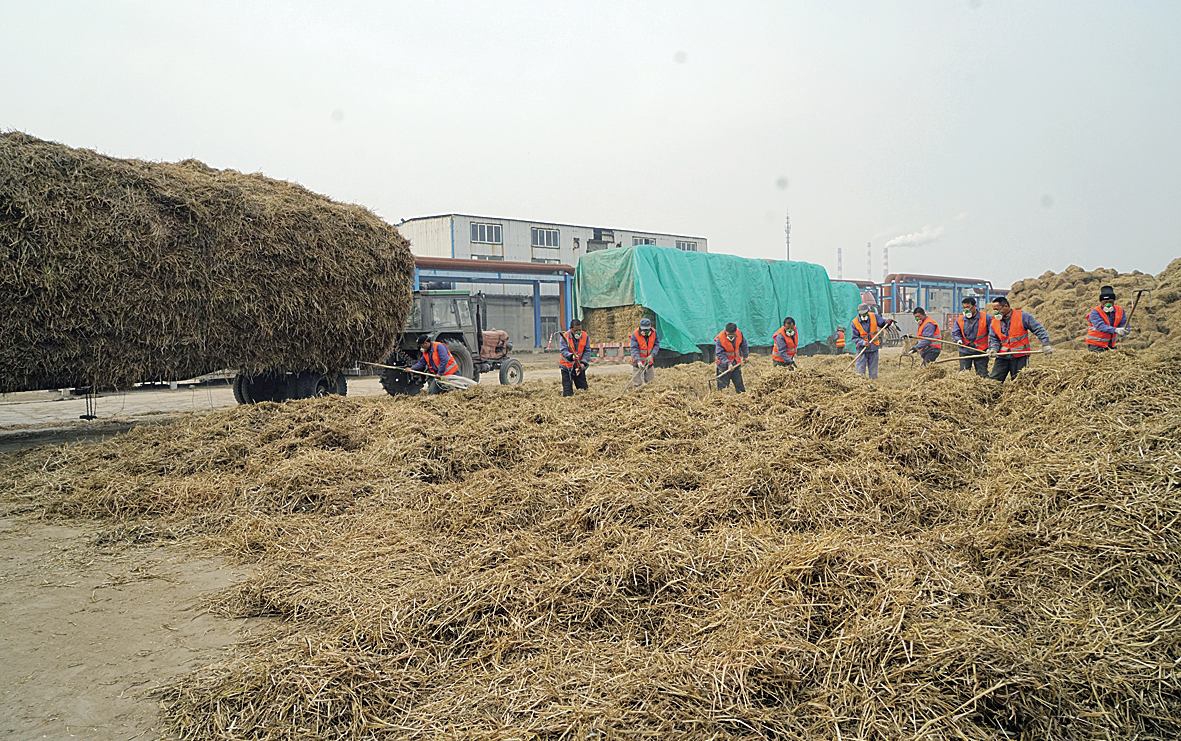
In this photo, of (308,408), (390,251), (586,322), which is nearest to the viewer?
(308,408)

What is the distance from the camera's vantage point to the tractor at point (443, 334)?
478 inches

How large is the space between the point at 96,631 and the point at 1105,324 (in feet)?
32.1

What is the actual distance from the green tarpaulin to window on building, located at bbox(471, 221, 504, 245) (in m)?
16.8

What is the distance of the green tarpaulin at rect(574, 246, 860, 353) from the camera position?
1764 centimetres

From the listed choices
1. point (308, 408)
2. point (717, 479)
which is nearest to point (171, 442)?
point (308, 408)

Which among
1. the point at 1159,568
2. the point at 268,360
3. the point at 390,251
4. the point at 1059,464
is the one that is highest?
the point at 390,251

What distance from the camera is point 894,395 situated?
5.93 metres

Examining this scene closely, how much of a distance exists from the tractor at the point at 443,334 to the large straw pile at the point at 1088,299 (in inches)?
529

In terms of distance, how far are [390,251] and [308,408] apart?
371 centimetres

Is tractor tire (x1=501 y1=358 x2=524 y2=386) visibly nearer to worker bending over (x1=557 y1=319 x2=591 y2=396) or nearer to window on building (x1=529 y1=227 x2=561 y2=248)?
worker bending over (x1=557 y1=319 x2=591 y2=396)

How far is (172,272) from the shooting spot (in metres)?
8.27

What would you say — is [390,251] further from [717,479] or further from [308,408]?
[717,479]

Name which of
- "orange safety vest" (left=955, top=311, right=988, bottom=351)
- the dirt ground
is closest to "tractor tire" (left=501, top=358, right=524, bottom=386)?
"orange safety vest" (left=955, top=311, right=988, bottom=351)

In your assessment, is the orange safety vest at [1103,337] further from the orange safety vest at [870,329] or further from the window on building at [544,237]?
the window on building at [544,237]
